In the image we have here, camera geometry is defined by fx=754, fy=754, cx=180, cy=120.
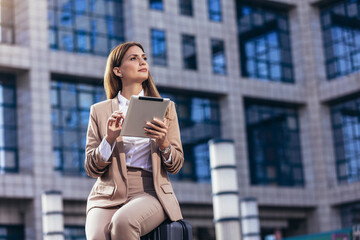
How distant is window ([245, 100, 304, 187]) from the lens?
39094mm

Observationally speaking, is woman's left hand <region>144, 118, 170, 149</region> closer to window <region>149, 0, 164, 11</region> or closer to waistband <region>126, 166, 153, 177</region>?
waistband <region>126, 166, 153, 177</region>

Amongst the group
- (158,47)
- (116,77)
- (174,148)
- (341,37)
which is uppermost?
(341,37)

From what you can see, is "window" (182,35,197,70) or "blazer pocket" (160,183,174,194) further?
"window" (182,35,197,70)

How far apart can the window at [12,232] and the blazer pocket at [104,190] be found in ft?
93.1

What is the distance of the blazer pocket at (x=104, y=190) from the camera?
402 cm

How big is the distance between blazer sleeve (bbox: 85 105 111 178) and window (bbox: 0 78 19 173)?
28.0 metres

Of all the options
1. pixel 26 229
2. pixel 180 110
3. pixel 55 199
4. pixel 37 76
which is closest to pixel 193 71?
pixel 180 110

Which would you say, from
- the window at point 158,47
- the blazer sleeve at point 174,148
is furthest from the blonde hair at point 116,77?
the window at point 158,47

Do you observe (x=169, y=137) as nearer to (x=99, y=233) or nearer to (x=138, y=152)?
(x=138, y=152)

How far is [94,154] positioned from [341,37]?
37.2 m

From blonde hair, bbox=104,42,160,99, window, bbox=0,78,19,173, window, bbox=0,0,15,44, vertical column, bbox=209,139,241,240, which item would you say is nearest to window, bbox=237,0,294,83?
window, bbox=0,0,15,44

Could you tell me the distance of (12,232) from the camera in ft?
104

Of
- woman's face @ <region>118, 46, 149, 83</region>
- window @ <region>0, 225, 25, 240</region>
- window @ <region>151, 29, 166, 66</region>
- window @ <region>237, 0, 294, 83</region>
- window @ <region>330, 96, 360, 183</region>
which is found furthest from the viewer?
window @ <region>237, 0, 294, 83</region>

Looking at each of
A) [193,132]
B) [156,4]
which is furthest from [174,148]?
[193,132]
